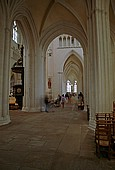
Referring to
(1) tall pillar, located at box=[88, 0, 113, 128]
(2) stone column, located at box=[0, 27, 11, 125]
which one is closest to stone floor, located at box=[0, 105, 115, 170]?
(1) tall pillar, located at box=[88, 0, 113, 128]

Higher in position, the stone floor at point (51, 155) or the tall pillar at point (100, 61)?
the tall pillar at point (100, 61)

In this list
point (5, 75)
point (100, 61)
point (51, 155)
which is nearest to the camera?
point (51, 155)

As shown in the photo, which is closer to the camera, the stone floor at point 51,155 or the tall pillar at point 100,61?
the stone floor at point 51,155

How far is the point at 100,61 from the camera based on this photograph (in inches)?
261

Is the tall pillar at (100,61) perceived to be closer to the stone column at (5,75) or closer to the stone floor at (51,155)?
the stone floor at (51,155)

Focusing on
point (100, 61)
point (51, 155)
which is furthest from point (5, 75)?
point (51, 155)

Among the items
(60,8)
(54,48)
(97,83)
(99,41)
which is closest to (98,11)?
(99,41)

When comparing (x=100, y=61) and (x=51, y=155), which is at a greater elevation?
(x=100, y=61)

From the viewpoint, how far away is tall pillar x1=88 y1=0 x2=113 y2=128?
6.54 m

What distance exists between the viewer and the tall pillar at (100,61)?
21.4ft

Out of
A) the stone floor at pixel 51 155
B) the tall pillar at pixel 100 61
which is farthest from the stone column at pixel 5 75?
the tall pillar at pixel 100 61

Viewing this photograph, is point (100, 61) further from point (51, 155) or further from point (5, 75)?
point (5, 75)

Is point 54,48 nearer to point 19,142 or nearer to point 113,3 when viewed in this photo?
point 113,3

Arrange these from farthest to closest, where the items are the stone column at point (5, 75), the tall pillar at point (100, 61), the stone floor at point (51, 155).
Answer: the stone column at point (5, 75), the tall pillar at point (100, 61), the stone floor at point (51, 155)
